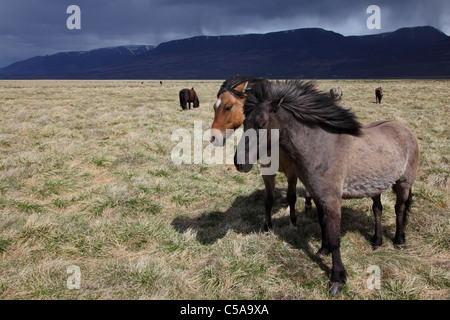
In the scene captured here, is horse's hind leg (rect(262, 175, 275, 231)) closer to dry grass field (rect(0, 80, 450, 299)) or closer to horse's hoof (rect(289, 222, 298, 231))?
dry grass field (rect(0, 80, 450, 299))

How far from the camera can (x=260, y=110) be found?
324 centimetres

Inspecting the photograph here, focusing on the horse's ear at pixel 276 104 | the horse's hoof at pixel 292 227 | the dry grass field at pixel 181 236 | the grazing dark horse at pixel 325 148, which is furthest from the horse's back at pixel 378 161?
the horse's hoof at pixel 292 227

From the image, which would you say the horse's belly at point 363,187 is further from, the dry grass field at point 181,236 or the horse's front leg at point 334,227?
the dry grass field at point 181,236

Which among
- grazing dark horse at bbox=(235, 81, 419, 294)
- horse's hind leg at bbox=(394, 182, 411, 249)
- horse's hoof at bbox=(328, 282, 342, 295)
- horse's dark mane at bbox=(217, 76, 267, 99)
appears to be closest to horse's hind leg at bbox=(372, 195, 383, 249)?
horse's hind leg at bbox=(394, 182, 411, 249)

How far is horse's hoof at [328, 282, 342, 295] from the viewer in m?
3.16

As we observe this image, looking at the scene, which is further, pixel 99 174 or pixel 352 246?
pixel 99 174

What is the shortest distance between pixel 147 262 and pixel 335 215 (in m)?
2.45

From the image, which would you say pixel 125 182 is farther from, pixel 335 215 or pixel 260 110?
pixel 335 215

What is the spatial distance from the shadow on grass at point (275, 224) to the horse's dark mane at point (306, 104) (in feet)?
6.01

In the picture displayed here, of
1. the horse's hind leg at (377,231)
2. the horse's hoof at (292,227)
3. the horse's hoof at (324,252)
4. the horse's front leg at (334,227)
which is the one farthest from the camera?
the horse's hoof at (292,227)

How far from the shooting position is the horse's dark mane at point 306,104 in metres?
3.38

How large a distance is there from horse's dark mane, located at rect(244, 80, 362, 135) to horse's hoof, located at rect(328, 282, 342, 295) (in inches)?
76.4
